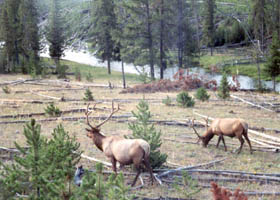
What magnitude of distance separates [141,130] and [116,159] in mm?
→ 1198

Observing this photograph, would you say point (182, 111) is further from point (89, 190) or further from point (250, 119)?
point (89, 190)

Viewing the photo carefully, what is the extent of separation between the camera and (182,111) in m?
16.6

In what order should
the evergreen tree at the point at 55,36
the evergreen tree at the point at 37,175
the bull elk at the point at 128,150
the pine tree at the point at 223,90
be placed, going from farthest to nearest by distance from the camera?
the evergreen tree at the point at 55,36 < the pine tree at the point at 223,90 < the bull elk at the point at 128,150 < the evergreen tree at the point at 37,175

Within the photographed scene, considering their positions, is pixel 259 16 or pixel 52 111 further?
pixel 259 16

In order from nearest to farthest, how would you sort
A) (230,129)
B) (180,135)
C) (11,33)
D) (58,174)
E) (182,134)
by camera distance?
(58,174) → (230,129) → (180,135) → (182,134) → (11,33)

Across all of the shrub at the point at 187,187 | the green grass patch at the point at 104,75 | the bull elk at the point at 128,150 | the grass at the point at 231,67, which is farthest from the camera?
the grass at the point at 231,67

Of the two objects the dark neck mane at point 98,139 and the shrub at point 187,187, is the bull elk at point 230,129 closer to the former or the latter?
the shrub at point 187,187

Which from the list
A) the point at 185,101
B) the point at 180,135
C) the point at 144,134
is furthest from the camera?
the point at 185,101

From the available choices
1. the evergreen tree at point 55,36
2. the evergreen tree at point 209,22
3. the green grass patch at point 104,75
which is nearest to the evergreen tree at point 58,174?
the green grass patch at point 104,75

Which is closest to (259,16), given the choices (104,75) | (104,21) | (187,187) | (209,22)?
(209,22)

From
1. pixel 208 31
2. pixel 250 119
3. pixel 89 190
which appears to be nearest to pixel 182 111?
pixel 250 119

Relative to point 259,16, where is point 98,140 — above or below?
below

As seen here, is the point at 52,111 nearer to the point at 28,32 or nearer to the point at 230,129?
the point at 230,129

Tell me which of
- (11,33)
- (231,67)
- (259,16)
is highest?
(259,16)
